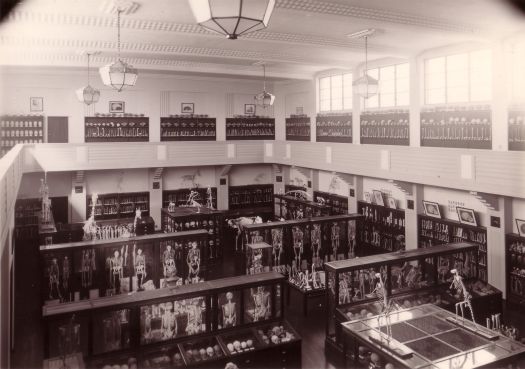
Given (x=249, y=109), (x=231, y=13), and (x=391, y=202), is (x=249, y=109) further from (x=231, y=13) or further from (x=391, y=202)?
(x=231, y=13)

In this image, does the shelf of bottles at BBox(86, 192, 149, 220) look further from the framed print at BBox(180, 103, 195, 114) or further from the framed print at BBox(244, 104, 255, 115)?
the framed print at BBox(244, 104, 255, 115)

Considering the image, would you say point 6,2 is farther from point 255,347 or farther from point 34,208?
point 34,208

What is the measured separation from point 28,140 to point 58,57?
355 cm

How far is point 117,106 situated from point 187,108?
2375mm

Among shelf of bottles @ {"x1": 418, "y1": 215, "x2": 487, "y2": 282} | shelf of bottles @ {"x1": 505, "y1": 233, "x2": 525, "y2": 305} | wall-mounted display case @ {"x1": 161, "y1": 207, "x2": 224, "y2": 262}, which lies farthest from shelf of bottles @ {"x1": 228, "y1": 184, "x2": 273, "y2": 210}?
shelf of bottles @ {"x1": 505, "y1": 233, "x2": 525, "y2": 305}

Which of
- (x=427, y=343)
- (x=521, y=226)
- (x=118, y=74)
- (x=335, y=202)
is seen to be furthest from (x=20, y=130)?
(x=521, y=226)

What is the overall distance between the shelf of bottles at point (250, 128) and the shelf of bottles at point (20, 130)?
6.18 meters

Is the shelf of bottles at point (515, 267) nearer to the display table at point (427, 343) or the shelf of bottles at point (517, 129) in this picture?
the shelf of bottles at point (517, 129)

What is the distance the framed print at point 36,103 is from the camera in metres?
14.6

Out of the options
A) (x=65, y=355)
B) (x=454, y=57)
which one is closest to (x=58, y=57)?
(x=65, y=355)

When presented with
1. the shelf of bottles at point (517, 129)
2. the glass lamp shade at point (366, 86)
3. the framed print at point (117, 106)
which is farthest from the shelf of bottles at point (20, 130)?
the shelf of bottles at point (517, 129)

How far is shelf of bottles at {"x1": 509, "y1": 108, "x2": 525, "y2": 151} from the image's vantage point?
9141 mm

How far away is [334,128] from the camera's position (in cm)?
1513

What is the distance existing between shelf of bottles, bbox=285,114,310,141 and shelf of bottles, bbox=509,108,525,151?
7.88 m
